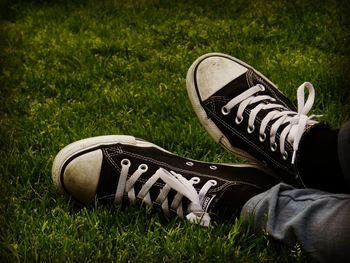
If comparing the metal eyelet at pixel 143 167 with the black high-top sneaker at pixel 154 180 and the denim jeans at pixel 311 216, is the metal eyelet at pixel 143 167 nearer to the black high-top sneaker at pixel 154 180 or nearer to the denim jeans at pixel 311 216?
the black high-top sneaker at pixel 154 180

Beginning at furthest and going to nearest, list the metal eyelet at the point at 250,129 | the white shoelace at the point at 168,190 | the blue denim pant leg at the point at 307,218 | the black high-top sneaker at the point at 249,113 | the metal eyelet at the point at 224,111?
the metal eyelet at the point at 224,111, the metal eyelet at the point at 250,129, the black high-top sneaker at the point at 249,113, the white shoelace at the point at 168,190, the blue denim pant leg at the point at 307,218

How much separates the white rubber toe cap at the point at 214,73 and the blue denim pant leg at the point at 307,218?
0.63 metres

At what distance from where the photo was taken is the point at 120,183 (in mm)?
1954

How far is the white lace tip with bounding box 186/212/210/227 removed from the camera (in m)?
1.83

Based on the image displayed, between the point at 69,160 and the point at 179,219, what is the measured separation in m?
0.38

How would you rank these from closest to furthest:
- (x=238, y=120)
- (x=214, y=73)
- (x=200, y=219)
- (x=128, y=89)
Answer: (x=200, y=219), (x=238, y=120), (x=214, y=73), (x=128, y=89)

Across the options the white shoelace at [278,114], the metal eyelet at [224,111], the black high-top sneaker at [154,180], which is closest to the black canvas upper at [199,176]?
the black high-top sneaker at [154,180]

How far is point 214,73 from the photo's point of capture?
2.38m

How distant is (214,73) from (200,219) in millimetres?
719

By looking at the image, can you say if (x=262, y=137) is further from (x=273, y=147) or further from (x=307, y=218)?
(x=307, y=218)

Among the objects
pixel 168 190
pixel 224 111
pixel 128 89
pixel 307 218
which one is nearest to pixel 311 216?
pixel 307 218

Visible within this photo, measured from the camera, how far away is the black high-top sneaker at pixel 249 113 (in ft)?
6.51

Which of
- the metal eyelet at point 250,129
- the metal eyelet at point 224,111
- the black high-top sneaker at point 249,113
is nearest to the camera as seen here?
the black high-top sneaker at point 249,113

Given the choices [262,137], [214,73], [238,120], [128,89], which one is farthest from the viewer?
[128,89]
